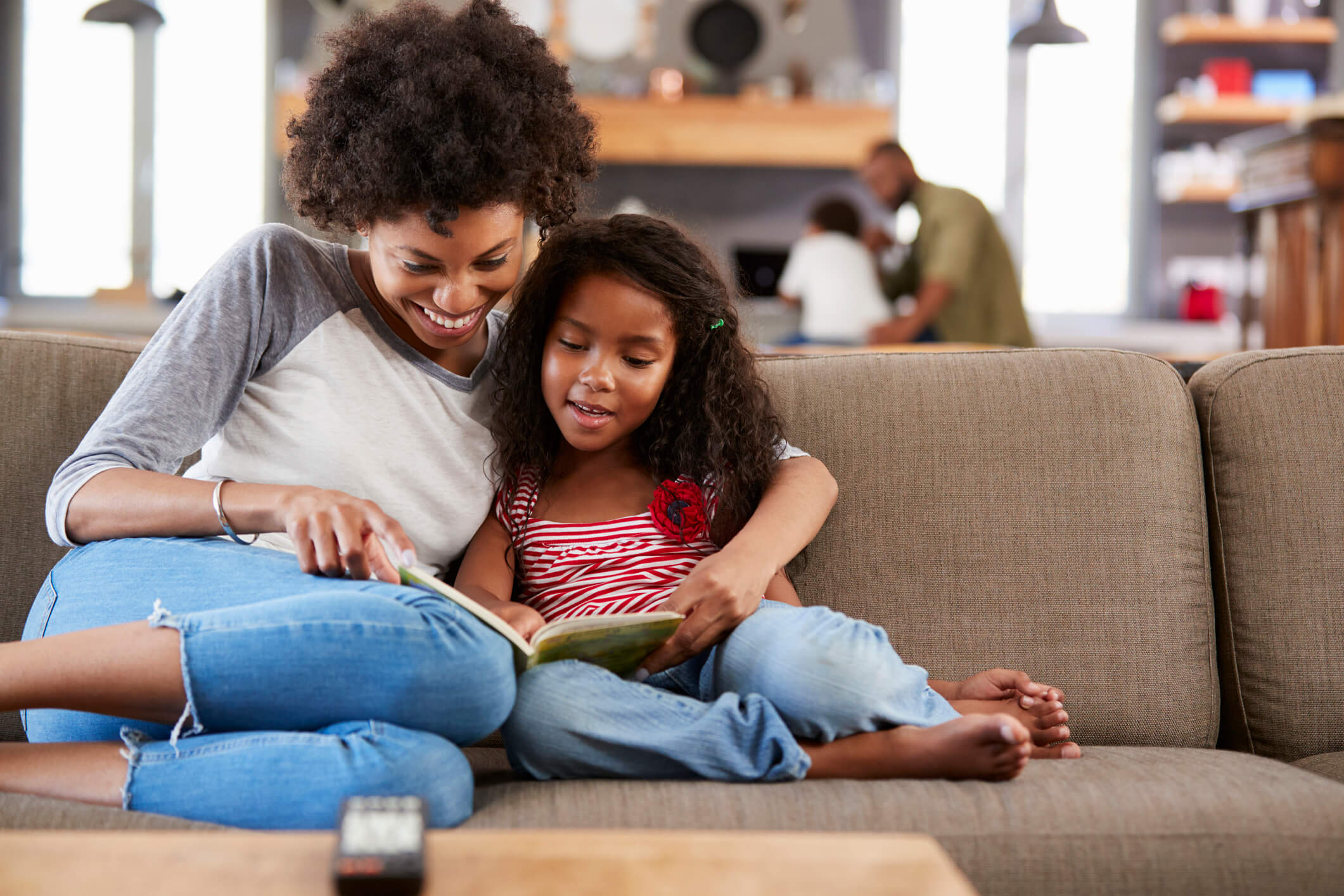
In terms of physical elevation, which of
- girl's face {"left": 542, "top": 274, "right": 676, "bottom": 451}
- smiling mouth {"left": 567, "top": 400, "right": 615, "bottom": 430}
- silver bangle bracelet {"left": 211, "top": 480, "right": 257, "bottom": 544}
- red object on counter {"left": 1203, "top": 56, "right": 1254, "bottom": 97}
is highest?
red object on counter {"left": 1203, "top": 56, "right": 1254, "bottom": 97}

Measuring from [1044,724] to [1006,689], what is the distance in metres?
0.06

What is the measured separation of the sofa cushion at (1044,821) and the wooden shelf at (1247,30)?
5.46 meters

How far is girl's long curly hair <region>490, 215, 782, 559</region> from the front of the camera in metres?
1.40

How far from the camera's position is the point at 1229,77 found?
5.72 m

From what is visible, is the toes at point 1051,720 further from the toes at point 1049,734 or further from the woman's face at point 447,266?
the woman's face at point 447,266

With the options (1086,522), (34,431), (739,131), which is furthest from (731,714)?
(739,131)

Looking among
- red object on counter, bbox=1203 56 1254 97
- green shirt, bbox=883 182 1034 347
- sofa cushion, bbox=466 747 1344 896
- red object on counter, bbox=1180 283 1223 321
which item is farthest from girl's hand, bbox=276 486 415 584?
red object on counter, bbox=1203 56 1254 97

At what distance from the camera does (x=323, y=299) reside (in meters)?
1.32

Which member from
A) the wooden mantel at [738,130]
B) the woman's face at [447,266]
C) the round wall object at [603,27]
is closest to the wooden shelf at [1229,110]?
the wooden mantel at [738,130]

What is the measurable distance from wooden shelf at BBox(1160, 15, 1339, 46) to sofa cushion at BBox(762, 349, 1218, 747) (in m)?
4.91

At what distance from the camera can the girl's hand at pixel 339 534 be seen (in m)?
1.06

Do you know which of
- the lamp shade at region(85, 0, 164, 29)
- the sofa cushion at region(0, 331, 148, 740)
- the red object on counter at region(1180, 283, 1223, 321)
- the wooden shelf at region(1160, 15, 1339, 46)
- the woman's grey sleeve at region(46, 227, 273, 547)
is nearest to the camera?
the woman's grey sleeve at region(46, 227, 273, 547)

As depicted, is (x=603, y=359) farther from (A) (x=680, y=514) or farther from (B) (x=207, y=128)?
(B) (x=207, y=128)

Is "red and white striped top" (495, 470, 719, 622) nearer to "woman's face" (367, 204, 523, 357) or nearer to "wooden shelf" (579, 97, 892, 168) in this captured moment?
"woman's face" (367, 204, 523, 357)
